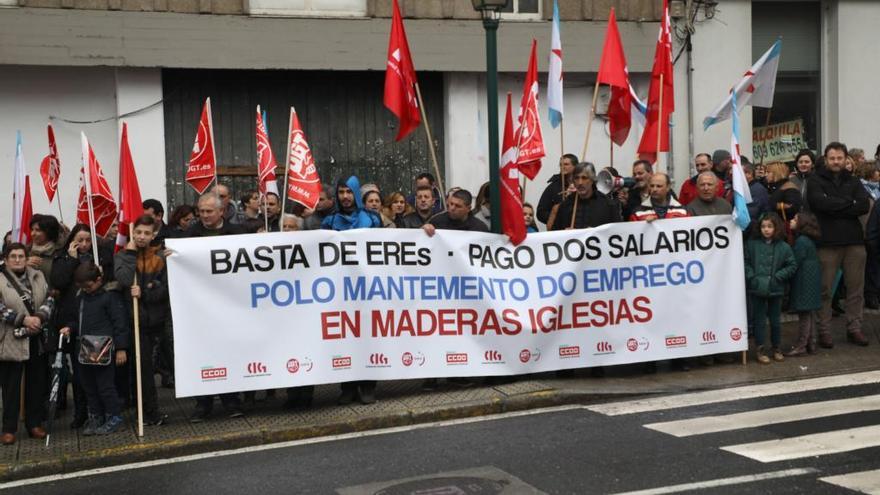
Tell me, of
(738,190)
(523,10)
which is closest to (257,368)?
(738,190)

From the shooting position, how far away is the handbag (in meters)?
9.16

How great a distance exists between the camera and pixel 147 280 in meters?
9.43

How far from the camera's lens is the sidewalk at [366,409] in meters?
8.70

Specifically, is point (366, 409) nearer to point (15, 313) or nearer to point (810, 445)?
point (15, 313)

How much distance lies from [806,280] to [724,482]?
4.83m

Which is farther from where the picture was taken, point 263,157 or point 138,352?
point 263,157

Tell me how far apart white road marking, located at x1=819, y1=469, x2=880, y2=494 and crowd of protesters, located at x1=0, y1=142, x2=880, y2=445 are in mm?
3918

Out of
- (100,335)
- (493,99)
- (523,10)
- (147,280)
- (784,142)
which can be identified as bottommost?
(100,335)

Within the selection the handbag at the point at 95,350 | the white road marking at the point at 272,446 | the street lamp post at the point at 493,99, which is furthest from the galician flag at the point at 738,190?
the handbag at the point at 95,350

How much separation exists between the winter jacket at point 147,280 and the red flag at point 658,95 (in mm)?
5070

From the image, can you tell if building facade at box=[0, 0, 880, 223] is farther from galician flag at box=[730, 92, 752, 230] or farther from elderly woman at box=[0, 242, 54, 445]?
elderly woman at box=[0, 242, 54, 445]

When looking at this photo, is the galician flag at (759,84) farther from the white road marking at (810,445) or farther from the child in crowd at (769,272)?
the white road marking at (810,445)

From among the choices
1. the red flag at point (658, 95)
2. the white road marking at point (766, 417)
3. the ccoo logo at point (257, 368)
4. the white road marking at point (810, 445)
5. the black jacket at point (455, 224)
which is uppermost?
the red flag at point (658, 95)

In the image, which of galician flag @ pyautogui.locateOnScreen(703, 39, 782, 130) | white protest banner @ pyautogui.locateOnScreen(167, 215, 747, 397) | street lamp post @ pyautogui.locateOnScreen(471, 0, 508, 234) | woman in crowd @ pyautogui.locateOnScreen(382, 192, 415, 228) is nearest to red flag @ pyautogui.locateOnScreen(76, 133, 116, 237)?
white protest banner @ pyautogui.locateOnScreen(167, 215, 747, 397)
